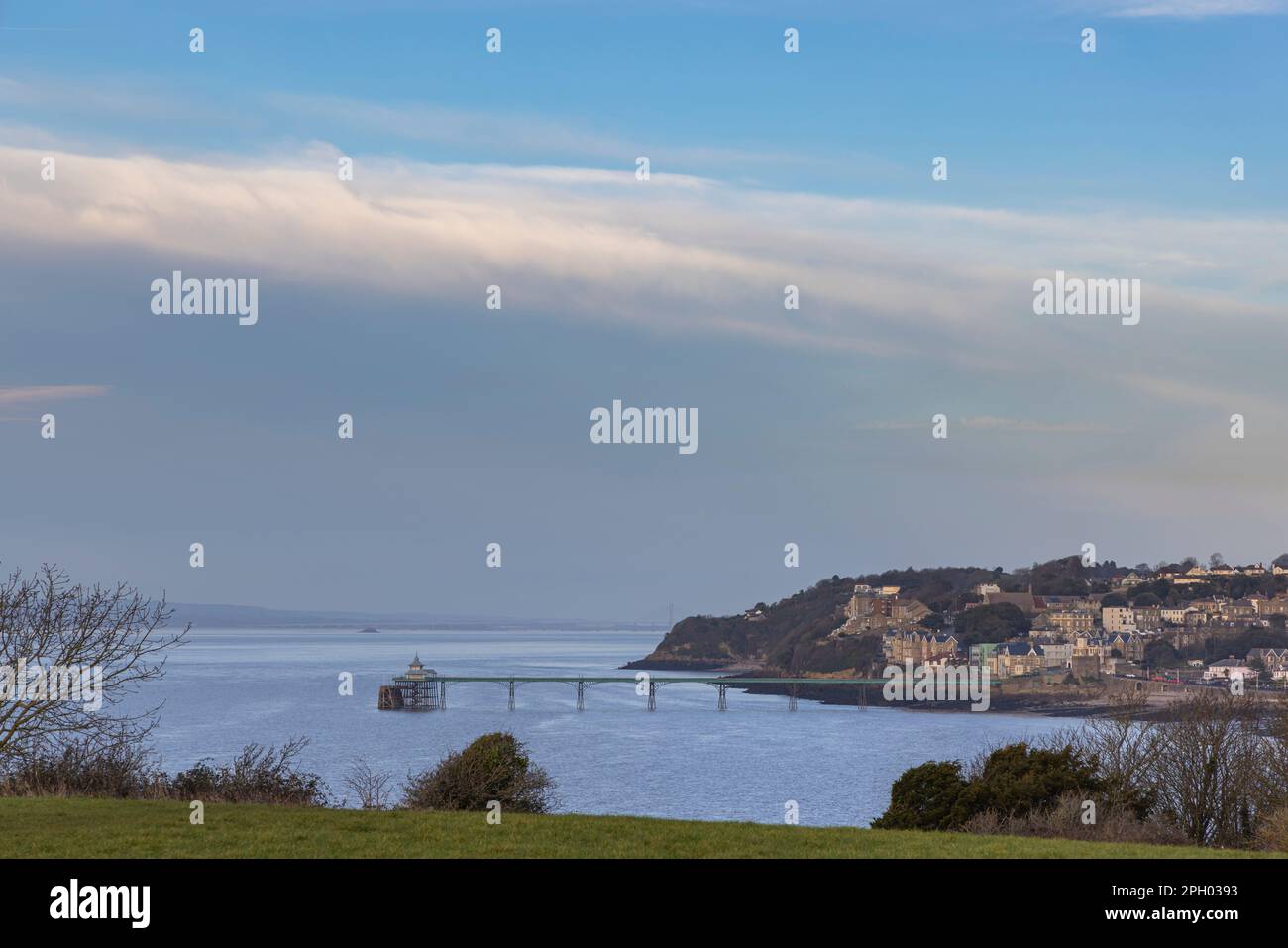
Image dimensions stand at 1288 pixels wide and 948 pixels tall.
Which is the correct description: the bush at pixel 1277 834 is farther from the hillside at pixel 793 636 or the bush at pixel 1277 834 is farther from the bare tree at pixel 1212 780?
the hillside at pixel 793 636

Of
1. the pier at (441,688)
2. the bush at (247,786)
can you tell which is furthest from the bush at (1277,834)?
the pier at (441,688)

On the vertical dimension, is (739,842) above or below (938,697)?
above

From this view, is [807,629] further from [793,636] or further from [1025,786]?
[1025,786]

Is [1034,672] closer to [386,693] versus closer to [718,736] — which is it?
[718,736]

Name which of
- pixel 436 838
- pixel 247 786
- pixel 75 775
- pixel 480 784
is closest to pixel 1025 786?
pixel 480 784

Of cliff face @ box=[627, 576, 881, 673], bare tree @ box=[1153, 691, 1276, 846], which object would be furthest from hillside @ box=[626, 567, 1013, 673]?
bare tree @ box=[1153, 691, 1276, 846]
